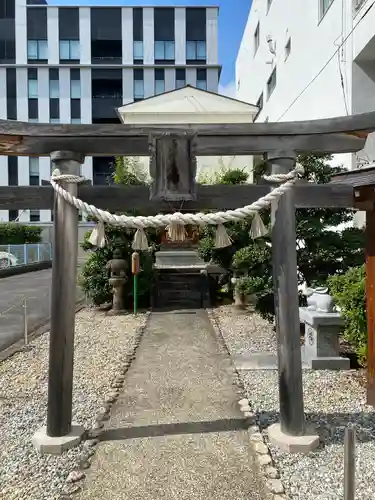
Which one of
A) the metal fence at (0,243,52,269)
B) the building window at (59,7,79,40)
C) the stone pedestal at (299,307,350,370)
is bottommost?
the stone pedestal at (299,307,350,370)

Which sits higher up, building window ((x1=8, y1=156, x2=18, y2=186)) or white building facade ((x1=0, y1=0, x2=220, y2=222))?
white building facade ((x1=0, y1=0, x2=220, y2=222))

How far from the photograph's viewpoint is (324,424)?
15.1 ft

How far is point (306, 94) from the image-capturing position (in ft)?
42.3

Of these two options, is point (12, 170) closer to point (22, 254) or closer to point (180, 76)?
point (22, 254)

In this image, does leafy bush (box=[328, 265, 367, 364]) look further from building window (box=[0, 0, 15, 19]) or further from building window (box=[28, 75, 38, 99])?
building window (box=[0, 0, 15, 19])

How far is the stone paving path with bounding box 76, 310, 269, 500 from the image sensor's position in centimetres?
337

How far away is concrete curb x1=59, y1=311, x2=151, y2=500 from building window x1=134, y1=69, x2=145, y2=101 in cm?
3575

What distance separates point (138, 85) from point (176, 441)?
39.1 metres

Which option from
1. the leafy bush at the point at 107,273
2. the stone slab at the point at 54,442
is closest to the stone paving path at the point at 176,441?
the stone slab at the point at 54,442

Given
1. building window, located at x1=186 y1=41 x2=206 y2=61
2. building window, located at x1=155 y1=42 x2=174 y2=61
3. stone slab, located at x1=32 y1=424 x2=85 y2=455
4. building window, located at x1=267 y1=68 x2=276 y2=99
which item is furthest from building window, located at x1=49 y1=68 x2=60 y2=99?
stone slab, located at x1=32 y1=424 x2=85 y2=455

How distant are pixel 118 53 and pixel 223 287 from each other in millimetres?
32349

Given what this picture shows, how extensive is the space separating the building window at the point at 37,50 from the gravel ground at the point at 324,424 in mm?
38349

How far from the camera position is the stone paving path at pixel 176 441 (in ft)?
11.1

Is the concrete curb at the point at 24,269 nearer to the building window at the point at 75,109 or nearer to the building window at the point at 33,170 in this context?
the building window at the point at 33,170
